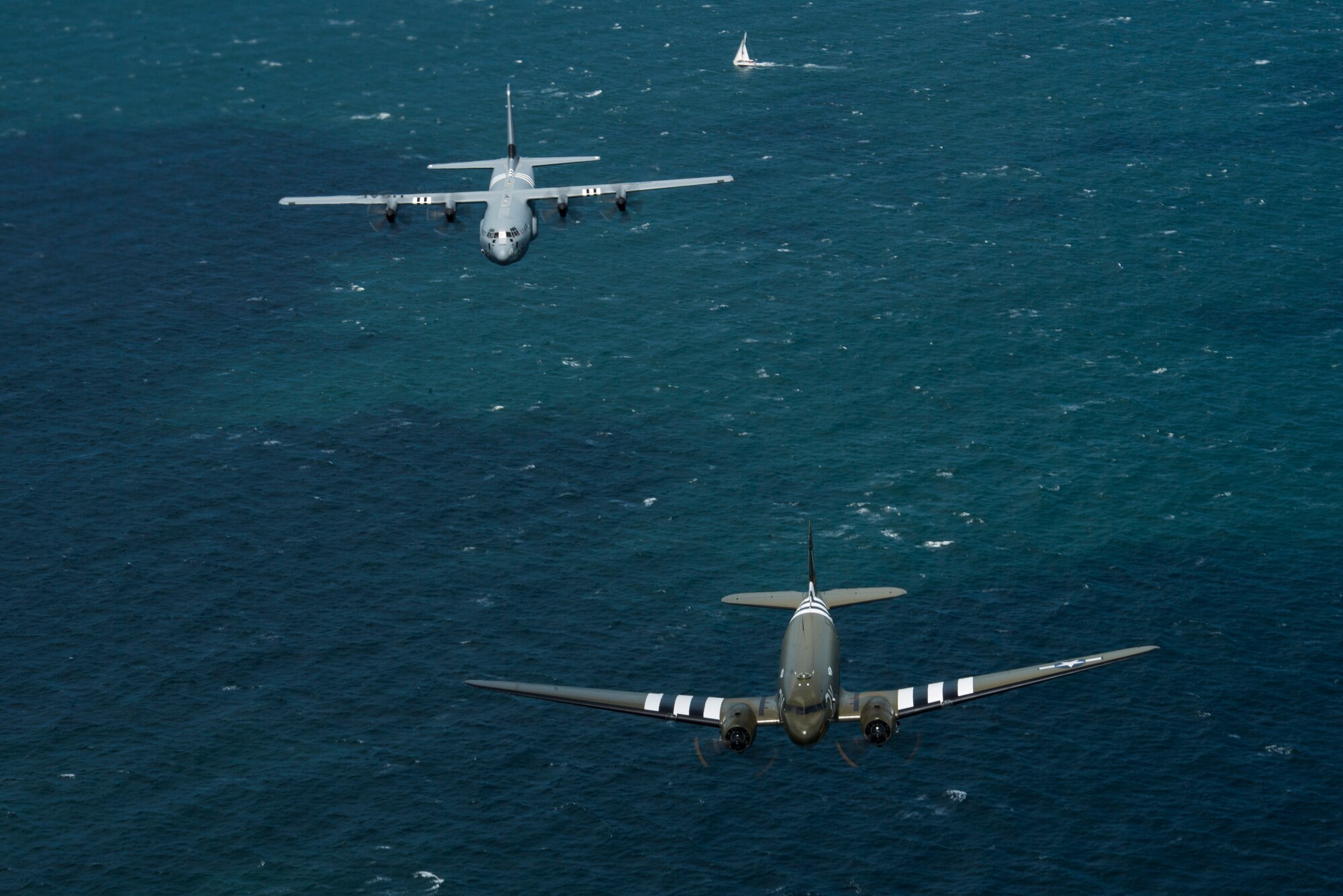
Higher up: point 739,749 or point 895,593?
point 895,593

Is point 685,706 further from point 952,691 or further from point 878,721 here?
point 952,691

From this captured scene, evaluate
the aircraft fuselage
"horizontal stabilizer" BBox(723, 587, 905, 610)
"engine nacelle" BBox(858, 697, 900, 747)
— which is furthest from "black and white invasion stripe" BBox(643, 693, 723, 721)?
"engine nacelle" BBox(858, 697, 900, 747)

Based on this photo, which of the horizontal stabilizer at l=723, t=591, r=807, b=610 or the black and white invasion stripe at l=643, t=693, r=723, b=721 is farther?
the black and white invasion stripe at l=643, t=693, r=723, b=721

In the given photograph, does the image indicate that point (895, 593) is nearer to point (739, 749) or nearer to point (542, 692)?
point (739, 749)

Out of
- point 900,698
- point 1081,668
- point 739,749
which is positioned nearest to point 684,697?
point 739,749

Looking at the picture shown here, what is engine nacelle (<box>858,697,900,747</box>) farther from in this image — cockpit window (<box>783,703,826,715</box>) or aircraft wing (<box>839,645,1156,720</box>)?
cockpit window (<box>783,703,826,715</box>)

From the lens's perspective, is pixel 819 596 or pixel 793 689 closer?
pixel 793 689
